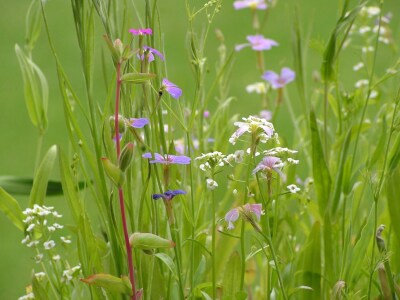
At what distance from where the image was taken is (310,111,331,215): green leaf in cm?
112

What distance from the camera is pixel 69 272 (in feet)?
3.41

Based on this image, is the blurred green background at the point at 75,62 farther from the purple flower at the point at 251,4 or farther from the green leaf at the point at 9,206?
the green leaf at the point at 9,206

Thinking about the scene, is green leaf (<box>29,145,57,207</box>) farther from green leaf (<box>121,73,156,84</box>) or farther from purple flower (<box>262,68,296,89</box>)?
purple flower (<box>262,68,296,89</box>)

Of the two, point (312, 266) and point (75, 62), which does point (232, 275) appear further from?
point (75, 62)

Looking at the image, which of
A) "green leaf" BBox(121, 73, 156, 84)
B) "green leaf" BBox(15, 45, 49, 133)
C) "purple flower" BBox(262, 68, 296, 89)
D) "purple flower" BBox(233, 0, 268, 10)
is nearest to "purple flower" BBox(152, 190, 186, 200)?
"green leaf" BBox(121, 73, 156, 84)

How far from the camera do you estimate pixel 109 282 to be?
87 cm

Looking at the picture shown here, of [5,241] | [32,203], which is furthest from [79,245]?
[5,241]

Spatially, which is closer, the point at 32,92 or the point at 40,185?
the point at 40,185

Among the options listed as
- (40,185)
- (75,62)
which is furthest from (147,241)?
(75,62)

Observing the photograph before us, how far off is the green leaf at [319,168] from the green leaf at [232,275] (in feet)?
0.55

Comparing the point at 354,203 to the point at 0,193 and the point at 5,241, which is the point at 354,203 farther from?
the point at 5,241

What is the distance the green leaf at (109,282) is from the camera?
85cm

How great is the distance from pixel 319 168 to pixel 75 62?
1.81 meters

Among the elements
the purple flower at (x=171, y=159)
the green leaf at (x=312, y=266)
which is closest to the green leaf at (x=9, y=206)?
the purple flower at (x=171, y=159)
